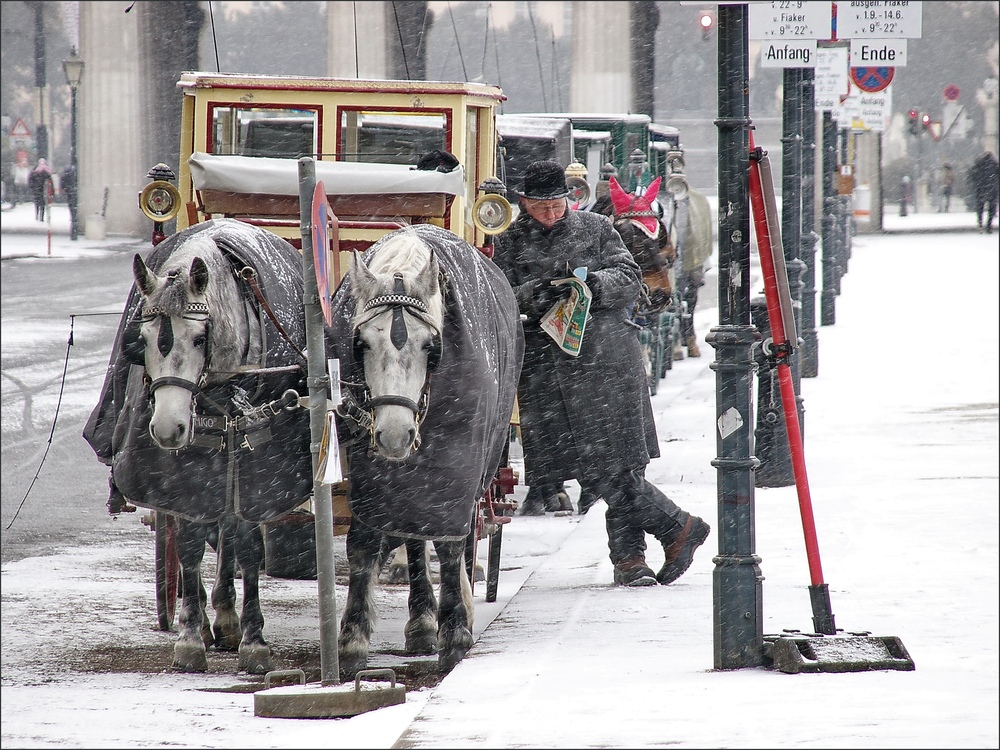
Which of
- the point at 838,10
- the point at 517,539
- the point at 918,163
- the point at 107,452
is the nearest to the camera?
the point at 107,452

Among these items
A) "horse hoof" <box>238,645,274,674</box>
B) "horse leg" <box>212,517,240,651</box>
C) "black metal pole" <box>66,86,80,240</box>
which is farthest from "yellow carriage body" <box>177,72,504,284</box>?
"black metal pole" <box>66,86,80,240</box>

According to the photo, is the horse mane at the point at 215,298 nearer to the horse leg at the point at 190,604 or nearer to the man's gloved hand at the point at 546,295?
the horse leg at the point at 190,604

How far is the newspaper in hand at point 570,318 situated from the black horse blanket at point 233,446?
5.59 ft

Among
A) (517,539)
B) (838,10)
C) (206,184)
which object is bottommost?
(517,539)

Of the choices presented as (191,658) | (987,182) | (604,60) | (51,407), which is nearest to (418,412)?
(191,658)

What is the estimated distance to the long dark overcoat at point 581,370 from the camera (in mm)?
7980

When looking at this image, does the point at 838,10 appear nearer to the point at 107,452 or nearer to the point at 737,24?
the point at 737,24

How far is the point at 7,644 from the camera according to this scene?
289 inches

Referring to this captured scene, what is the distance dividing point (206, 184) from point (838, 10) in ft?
18.1

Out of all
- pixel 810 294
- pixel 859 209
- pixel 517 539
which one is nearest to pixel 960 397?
pixel 810 294

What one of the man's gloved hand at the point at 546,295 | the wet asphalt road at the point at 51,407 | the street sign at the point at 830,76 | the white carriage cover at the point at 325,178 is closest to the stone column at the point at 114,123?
the wet asphalt road at the point at 51,407

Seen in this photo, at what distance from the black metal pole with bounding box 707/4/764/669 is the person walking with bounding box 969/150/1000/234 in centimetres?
3501

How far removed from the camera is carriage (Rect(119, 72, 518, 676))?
7.74m

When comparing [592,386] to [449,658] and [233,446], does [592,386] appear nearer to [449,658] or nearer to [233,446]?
[449,658]
